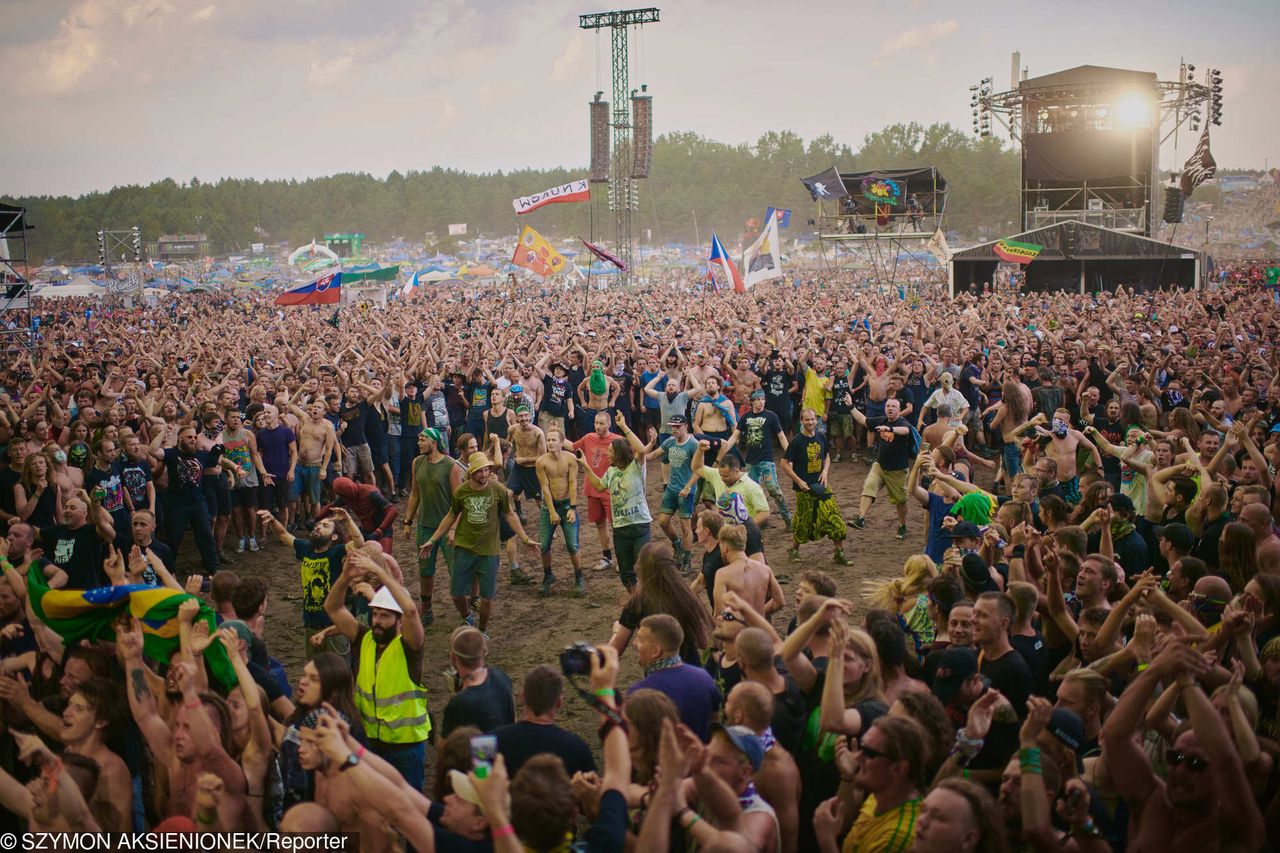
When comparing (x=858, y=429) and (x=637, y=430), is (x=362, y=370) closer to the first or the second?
(x=637, y=430)

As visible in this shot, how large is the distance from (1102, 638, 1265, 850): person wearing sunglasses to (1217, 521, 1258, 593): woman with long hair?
2515 millimetres

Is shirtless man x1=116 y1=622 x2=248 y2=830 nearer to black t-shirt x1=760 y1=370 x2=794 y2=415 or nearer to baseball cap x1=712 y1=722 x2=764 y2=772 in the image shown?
baseball cap x1=712 y1=722 x2=764 y2=772

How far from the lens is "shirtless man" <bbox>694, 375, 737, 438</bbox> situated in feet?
35.3

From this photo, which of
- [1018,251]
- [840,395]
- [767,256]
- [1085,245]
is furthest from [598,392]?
[1085,245]

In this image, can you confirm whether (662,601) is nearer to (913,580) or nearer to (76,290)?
(913,580)

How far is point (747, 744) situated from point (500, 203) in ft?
398

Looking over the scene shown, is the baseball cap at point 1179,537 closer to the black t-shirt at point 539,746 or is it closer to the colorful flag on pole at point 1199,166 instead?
the black t-shirt at point 539,746

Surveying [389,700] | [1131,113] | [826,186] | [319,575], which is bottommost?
[389,700]

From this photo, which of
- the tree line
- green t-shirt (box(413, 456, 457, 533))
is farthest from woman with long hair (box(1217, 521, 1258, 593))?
the tree line

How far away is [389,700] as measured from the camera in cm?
485

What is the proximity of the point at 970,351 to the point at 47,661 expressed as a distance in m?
12.5

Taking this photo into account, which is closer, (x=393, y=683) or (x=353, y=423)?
(x=393, y=683)

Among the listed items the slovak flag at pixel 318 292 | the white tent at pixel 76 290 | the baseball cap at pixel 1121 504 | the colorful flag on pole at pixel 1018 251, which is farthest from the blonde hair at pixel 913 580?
the white tent at pixel 76 290

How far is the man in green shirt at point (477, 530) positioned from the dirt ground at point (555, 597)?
0.49 meters
